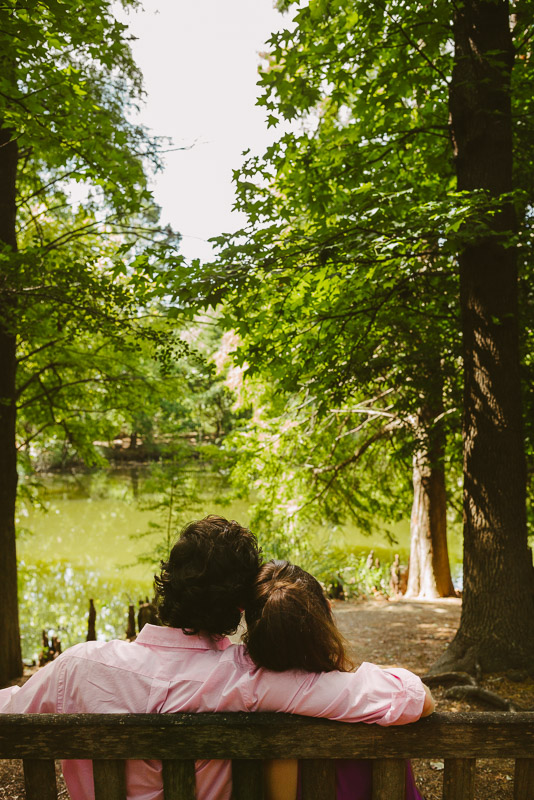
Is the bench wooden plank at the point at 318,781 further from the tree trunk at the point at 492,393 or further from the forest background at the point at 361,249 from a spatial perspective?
the tree trunk at the point at 492,393

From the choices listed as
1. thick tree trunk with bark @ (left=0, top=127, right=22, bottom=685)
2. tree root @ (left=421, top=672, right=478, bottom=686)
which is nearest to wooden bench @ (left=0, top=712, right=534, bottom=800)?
tree root @ (left=421, top=672, right=478, bottom=686)

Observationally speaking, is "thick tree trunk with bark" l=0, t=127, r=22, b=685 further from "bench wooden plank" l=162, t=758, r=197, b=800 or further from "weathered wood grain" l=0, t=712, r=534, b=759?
"bench wooden plank" l=162, t=758, r=197, b=800

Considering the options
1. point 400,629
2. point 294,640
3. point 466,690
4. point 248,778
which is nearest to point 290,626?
point 294,640

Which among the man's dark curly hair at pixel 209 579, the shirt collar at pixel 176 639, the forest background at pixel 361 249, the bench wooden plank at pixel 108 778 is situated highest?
the forest background at pixel 361 249

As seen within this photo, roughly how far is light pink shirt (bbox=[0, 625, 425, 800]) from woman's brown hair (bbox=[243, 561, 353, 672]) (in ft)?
0.15

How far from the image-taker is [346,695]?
163 centimetres

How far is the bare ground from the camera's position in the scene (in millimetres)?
3629

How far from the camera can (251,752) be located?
1633mm

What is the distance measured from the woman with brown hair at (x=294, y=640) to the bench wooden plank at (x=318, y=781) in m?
0.03

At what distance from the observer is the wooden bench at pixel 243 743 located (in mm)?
1623

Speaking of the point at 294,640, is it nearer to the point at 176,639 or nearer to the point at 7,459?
the point at 176,639

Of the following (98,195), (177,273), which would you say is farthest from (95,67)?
(177,273)

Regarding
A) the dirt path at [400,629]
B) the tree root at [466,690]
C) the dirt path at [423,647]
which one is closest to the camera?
the dirt path at [423,647]

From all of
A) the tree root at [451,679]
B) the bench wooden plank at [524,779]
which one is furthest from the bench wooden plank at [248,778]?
the tree root at [451,679]
